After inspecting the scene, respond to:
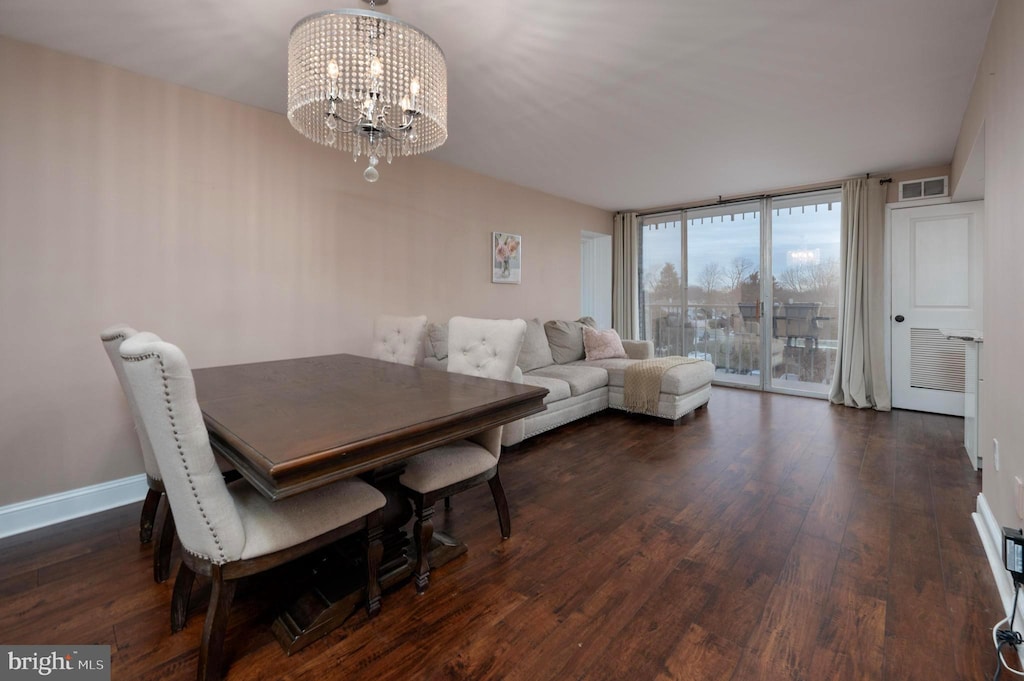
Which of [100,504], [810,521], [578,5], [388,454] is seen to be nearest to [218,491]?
[388,454]

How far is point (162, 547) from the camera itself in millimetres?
1813

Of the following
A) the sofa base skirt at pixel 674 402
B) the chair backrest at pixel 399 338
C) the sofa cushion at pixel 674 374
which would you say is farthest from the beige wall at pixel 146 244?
the sofa base skirt at pixel 674 402

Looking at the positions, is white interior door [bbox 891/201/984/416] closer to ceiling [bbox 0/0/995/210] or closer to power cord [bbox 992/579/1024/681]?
ceiling [bbox 0/0/995/210]

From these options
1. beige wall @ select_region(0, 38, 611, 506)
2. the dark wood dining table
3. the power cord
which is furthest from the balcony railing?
the dark wood dining table

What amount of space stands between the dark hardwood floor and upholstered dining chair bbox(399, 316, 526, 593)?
203 millimetres

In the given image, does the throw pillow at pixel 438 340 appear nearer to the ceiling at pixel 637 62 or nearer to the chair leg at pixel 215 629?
the ceiling at pixel 637 62

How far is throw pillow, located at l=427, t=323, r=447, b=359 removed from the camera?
382cm

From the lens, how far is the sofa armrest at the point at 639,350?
520 centimetres

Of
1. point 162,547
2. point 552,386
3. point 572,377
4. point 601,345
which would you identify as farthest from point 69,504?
point 601,345

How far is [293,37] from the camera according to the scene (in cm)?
180

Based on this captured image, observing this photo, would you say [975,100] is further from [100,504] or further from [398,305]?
[100,504]

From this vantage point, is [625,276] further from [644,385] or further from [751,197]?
[644,385]

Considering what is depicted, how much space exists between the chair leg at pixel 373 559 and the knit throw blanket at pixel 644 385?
3.01 m

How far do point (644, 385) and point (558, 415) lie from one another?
2.94 feet
